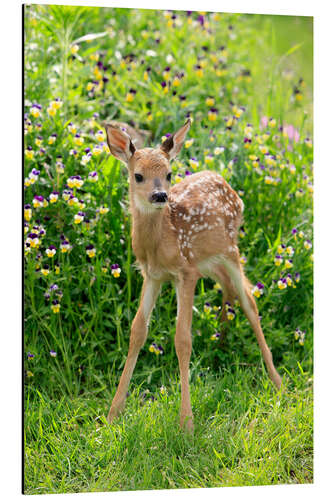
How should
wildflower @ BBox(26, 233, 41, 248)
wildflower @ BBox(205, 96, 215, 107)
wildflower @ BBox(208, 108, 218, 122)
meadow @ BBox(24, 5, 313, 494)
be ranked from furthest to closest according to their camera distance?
wildflower @ BBox(205, 96, 215, 107) < wildflower @ BBox(208, 108, 218, 122) < wildflower @ BBox(26, 233, 41, 248) < meadow @ BBox(24, 5, 313, 494)

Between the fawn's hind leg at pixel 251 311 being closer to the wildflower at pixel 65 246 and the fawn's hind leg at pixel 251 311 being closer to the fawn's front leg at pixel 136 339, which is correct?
the fawn's front leg at pixel 136 339

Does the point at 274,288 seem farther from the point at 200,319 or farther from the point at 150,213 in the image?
the point at 150,213

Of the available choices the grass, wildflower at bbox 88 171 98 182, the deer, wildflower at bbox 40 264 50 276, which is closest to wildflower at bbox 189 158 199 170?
the deer

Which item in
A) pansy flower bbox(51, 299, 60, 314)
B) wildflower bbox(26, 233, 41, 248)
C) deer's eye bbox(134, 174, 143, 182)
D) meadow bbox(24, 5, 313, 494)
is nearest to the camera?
deer's eye bbox(134, 174, 143, 182)

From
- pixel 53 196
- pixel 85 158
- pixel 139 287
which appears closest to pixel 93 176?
pixel 85 158

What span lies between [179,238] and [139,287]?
74 centimetres

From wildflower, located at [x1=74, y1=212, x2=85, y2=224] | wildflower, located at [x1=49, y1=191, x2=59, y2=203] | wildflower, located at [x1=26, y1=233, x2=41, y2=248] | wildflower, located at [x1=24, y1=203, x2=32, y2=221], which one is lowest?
wildflower, located at [x1=26, y1=233, x2=41, y2=248]

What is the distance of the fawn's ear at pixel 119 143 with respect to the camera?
3.61m

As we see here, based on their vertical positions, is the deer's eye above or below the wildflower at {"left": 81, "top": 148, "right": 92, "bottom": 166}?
below

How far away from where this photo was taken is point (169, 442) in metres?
3.68

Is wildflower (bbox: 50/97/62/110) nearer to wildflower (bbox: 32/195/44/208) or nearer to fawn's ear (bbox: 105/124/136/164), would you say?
wildflower (bbox: 32/195/44/208)

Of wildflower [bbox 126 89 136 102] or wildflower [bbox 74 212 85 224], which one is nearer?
wildflower [bbox 74 212 85 224]

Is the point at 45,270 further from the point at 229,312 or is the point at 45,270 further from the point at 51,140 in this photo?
the point at 229,312

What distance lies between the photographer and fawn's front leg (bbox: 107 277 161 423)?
12.6 feet
